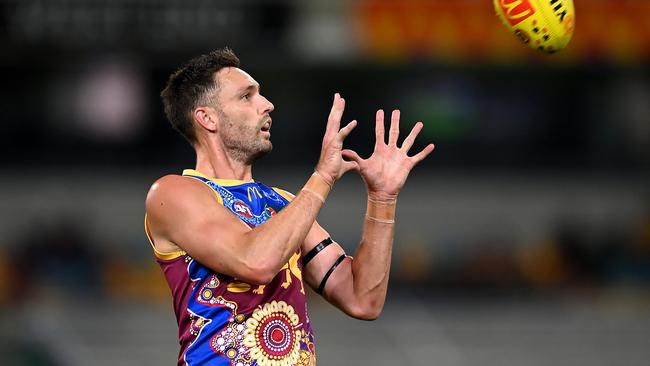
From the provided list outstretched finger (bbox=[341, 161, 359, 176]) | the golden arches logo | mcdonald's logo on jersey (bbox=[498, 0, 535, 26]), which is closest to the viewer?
outstretched finger (bbox=[341, 161, 359, 176])

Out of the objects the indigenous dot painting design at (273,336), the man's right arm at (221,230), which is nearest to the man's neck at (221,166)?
the man's right arm at (221,230)

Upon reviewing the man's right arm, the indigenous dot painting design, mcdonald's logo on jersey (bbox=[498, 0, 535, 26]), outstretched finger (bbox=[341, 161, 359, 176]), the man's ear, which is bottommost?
the indigenous dot painting design

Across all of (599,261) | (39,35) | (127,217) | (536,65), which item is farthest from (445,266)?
(39,35)

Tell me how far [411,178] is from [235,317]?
1254 cm

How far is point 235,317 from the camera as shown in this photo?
13.7ft

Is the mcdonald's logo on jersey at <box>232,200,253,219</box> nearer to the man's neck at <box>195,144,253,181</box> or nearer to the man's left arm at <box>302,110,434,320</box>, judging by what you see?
the man's neck at <box>195,144,253,181</box>

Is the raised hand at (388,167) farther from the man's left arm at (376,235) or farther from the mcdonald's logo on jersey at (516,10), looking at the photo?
the mcdonald's logo on jersey at (516,10)

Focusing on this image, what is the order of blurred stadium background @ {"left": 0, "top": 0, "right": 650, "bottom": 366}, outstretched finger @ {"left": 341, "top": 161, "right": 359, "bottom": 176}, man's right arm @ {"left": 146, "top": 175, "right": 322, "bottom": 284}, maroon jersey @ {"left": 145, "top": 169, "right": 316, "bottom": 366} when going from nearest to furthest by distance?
1. man's right arm @ {"left": 146, "top": 175, "right": 322, "bottom": 284}
2. maroon jersey @ {"left": 145, "top": 169, "right": 316, "bottom": 366}
3. outstretched finger @ {"left": 341, "top": 161, "right": 359, "bottom": 176}
4. blurred stadium background @ {"left": 0, "top": 0, "right": 650, "bottom": 366}

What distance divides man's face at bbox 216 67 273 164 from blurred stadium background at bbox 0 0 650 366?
16.4ft

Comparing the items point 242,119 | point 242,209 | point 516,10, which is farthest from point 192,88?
point 516,10

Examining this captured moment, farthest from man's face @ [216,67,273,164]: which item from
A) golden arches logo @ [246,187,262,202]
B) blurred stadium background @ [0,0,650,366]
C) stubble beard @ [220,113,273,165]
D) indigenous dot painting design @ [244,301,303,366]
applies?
blurred stadium background @ [0,0,650,366]

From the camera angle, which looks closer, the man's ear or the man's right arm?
the man's right arm

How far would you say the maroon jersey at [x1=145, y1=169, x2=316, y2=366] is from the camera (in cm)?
417

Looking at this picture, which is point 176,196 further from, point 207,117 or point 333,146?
point 333,146
